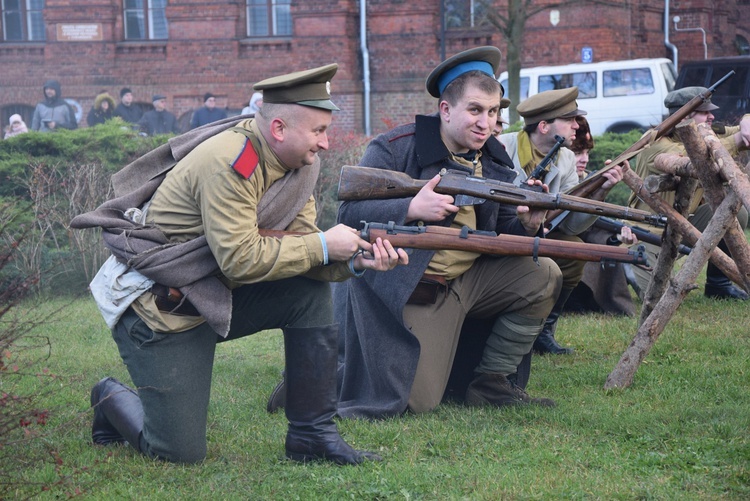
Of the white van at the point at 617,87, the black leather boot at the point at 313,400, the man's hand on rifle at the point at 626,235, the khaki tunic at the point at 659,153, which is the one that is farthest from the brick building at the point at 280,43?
the black leather boot at the point at 313,400

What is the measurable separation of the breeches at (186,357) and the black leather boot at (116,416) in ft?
0.35

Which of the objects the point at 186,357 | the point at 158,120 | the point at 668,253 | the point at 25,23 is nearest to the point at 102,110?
the point at 158,120

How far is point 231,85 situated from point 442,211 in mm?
18916

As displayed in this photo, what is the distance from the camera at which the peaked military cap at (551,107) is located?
21.6 feet

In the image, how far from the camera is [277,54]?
75.2 feet

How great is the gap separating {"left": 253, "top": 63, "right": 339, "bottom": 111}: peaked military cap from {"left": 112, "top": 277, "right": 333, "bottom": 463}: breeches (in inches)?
32.5

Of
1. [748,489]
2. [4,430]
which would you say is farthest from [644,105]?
[4,430]

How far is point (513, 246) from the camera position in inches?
195

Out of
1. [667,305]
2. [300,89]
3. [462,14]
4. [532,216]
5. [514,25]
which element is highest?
[462,14]

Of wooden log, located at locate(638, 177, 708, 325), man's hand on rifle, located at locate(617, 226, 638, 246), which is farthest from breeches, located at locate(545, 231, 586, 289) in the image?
wooden log, located at locate(638, 177, 708, 325)

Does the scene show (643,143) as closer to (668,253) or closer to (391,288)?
(668,253)

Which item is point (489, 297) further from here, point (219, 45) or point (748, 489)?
point (219, 45)

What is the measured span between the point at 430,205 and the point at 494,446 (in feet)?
4.05

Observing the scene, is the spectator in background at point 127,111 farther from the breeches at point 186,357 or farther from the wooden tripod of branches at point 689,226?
the breeches at point 186,357
